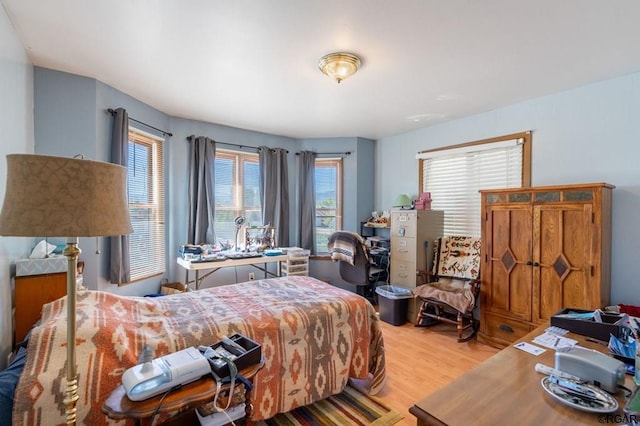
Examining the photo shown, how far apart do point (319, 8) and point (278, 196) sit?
3.04 meters

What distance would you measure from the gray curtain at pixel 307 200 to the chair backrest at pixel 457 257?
1929 mm

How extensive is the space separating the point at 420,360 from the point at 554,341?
4.97 ft

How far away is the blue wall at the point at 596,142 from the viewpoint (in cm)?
250

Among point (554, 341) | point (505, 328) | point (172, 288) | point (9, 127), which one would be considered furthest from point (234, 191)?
point (554, 341)

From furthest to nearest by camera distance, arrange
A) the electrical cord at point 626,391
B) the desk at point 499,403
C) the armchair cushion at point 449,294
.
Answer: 1. the armchair cushion at point 449,294
2. the electrical cord at point 626,391
3. the desk at point 499,403

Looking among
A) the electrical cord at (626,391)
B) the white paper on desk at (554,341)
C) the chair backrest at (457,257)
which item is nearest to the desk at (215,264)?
the chair backrest at (457,257)

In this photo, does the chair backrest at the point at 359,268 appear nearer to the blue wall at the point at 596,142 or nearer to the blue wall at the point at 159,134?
the blue wall at the point at 159,134

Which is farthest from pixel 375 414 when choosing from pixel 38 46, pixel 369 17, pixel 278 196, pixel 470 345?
pixel 38 46

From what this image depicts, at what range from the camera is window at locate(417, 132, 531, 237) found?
3252mm

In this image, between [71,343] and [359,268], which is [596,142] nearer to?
[359,268]

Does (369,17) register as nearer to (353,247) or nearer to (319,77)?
(319,77)

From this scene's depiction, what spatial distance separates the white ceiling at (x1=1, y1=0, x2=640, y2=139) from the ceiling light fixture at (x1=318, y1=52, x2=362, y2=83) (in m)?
0.07

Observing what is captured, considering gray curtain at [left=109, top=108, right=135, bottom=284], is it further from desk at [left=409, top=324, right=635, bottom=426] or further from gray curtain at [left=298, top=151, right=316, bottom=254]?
desk at [left=409, top=324, right=635, bottom=426]

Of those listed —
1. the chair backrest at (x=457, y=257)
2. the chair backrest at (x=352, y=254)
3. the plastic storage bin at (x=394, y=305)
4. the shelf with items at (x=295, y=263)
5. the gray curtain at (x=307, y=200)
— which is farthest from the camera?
the gray curtain at (x=307, y=200)
